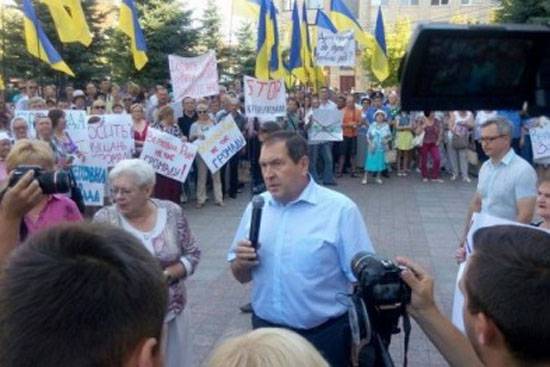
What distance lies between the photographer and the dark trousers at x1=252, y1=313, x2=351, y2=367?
357 cm

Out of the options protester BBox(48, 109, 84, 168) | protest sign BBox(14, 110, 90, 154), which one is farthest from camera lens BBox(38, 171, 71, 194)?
Result: protest sign BBox(14, 110, 90, 154)

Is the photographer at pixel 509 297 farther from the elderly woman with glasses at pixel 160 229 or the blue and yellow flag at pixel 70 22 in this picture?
the blue and yellow flag at pixel 70 22

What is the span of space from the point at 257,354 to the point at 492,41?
107 centimetres

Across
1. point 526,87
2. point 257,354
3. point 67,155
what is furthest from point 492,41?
point 67,155

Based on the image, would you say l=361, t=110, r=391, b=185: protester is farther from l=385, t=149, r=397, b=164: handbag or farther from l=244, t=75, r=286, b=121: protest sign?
l=244, t=75, r=286, b=121: protest sign

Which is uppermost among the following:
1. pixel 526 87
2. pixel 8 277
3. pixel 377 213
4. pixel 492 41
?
pixel 492 41

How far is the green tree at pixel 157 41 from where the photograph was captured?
26.7 metres

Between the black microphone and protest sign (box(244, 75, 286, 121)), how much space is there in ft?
32.3

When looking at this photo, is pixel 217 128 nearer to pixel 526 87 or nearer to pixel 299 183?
pixel 299 183

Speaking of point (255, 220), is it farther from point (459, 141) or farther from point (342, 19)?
point (342, 19)

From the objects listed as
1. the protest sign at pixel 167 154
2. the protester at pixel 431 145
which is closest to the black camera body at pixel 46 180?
the protest sign at pixel 167 154

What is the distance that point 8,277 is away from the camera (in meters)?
1.43

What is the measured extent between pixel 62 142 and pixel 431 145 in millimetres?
9019

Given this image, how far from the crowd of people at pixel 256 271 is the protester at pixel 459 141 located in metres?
9.21
